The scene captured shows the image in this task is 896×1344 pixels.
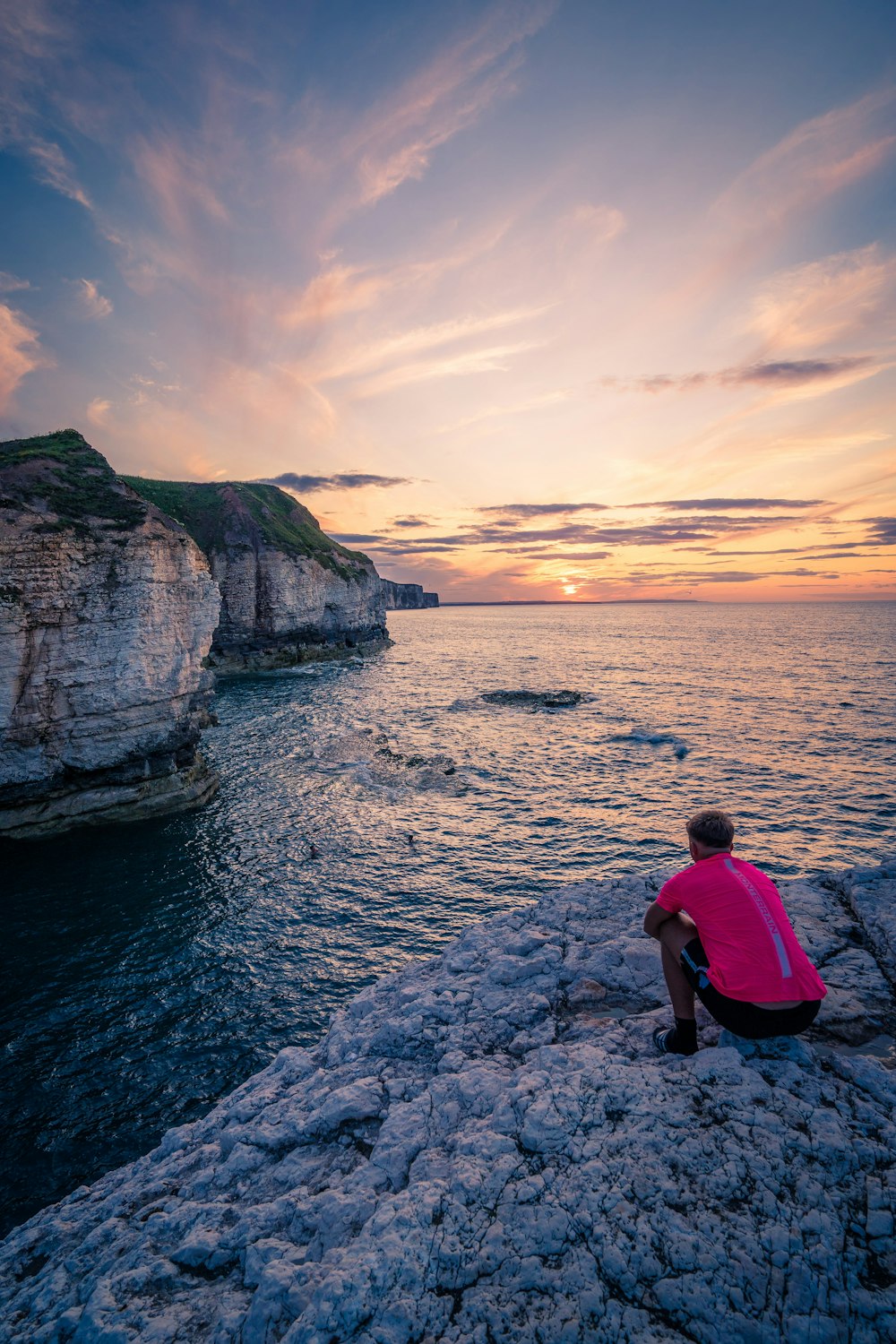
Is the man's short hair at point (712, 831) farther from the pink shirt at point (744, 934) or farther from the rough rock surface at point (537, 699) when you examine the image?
the rough rock surface at point (537, 699)

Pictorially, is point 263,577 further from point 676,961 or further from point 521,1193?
point 521,1193

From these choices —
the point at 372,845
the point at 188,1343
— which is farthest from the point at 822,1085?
the point at 372,845

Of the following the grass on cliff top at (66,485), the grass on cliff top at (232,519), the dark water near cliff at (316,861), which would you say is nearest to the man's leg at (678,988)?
the dark water near cliff at (316,861)

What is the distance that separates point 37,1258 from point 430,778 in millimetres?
24107

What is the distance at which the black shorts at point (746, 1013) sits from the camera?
18.5 ft

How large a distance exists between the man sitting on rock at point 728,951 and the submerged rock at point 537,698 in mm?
42650

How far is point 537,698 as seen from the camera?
51.4m

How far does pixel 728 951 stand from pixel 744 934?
0.94 ft

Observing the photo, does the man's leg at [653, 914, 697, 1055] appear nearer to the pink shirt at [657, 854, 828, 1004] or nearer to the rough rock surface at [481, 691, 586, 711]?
the pink shirt at [657, 854, 828, 1004]

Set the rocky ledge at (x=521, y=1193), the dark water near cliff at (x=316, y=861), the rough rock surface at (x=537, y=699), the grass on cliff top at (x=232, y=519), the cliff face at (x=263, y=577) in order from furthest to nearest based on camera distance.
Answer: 1. the grass on cliff top at (x=232, y=519)
2. the cliff face at (x=263, y=577)
3. the rough rock surface at (x=537, y=699)
4. the dark water near cliff at (x=316, y=861)
5. the rocky ledge at (x=521, y=1193)

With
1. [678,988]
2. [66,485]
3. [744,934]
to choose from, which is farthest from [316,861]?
[66,485]

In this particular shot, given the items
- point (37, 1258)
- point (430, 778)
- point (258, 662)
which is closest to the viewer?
point (37, 1258)

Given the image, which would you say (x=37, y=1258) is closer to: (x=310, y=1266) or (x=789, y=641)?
(x=310, y=1266)

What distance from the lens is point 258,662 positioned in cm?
6669
